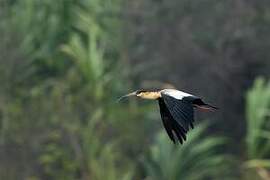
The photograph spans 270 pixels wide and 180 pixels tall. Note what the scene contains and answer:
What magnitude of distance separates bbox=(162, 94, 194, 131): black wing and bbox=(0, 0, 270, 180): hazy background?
35.4 feet

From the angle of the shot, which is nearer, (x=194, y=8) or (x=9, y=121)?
(x=9, y=121)

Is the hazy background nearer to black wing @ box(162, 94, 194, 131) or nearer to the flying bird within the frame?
the flying bird

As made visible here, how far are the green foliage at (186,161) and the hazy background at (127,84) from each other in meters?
0.02

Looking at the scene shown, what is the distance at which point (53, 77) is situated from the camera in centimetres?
2434

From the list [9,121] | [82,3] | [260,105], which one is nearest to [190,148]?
[260,105]

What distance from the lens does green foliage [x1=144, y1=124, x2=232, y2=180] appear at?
840 inches

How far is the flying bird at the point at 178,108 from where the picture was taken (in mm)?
9492

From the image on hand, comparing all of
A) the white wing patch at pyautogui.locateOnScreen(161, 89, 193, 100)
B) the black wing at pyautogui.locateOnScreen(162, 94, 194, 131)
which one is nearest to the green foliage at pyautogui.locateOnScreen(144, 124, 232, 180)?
the white wing patch at pyautogui.locateOnScreen(161, 89, 193, 100)

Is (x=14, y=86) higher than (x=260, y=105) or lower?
higher

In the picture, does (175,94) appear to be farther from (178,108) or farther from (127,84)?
(127,84)

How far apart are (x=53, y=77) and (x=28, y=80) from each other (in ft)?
2.97

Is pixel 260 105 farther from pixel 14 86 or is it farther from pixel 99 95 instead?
pixel 14 86

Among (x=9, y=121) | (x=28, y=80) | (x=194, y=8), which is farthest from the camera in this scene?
(x=194, y=8)

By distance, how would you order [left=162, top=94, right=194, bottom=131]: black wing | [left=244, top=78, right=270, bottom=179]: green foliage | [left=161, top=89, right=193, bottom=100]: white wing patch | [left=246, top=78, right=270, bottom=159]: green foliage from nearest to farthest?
[left=162, top=94, right=194, bottom=131]: black wing
[left=161, top=89, right=193, bottom=100]: white wing patch
[left=244, top=78, right=270, bottom=179]: green foliage
[left=246, top=78, right=270, bottom=159]: green foliage
